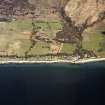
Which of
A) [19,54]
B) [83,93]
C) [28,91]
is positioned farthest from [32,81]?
[19,54]

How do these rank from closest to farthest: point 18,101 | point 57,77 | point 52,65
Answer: point 18,101, point 57,77, point 52,65

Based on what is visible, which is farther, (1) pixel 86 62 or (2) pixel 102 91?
(1) pixel 86 62

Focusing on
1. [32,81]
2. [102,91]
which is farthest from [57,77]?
[102,91]

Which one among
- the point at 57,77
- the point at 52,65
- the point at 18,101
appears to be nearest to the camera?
the point at 18,101

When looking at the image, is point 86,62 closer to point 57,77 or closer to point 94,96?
point 57,77

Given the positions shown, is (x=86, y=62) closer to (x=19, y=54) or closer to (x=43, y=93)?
(x=19, y=54)

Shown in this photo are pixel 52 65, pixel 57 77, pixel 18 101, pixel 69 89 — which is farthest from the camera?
pixel 52 65
